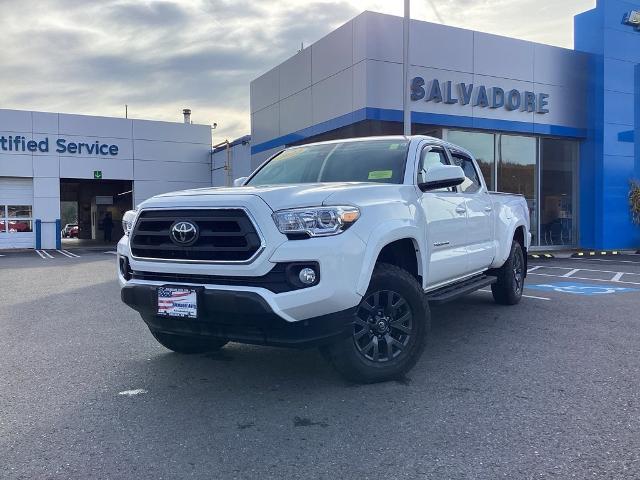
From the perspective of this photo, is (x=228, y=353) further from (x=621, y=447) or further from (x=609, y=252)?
(x=609, y=252)

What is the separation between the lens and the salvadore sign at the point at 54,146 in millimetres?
25266

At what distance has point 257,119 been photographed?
829 inches

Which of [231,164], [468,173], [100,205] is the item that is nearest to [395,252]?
[468,173]

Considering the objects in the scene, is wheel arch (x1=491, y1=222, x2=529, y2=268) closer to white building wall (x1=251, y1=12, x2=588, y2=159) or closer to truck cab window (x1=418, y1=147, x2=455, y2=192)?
truck cab window (x1=418, y1=147, x2=455, y2=192)

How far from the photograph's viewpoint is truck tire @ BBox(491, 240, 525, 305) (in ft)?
24.4

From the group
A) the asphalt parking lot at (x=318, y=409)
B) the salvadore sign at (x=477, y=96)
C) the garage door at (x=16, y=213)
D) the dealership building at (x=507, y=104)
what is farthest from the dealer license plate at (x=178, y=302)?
the garage door at (x=16, y=213)

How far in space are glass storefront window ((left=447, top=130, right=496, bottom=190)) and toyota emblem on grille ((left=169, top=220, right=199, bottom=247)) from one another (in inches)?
531

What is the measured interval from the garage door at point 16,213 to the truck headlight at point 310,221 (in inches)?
1027

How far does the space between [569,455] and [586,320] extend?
4.06 metres

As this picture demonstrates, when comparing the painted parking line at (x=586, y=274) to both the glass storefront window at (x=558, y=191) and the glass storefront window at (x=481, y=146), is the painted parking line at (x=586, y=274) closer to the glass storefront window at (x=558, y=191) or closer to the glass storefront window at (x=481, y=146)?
the glass storefront window at (x=481, y=146)

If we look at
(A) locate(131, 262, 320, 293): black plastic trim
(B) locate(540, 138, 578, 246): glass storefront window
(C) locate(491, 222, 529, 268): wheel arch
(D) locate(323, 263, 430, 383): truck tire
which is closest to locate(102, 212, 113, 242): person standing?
(B) locate(540, 138, 578, 246): glass storefront window

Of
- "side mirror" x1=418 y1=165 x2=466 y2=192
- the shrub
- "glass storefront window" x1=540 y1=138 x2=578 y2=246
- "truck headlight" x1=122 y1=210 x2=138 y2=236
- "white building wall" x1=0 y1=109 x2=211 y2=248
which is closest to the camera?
"truck headlight" x1=122 y1=210 x2=138 y2=236

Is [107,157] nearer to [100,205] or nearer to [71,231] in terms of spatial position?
[100,205]

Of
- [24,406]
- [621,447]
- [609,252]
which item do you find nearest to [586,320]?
[621,447]
